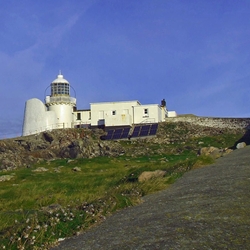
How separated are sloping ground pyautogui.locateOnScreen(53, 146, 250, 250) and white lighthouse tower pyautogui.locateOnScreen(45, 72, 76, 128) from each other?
41.6 meters

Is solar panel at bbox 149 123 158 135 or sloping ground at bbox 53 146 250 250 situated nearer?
sloping ground at bbox 53 146 250 250

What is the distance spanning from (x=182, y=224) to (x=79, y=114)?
1819 inches

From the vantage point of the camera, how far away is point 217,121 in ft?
169

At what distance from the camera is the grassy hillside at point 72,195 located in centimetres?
696

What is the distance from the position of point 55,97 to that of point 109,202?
43785 millimetres

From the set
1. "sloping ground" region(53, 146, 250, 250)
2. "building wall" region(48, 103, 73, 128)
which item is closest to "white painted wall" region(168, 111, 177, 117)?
"building wall" region(48, 103, 73, 128)

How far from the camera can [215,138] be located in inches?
1766

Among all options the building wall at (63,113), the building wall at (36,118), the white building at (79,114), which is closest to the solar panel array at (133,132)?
the white building at (79,114)

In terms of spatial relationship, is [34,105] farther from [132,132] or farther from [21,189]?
[21,189]

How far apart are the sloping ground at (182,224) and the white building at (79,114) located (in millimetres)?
39301

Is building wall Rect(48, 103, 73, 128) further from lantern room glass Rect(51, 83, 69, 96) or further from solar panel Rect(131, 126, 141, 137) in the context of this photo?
solar panel Rect(131, 126, 141, 137)

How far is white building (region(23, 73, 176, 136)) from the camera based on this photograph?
49500 mm

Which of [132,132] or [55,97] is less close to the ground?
[55,97]

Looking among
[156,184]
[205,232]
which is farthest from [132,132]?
[205,232]
